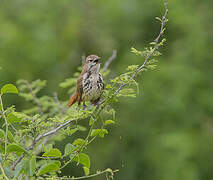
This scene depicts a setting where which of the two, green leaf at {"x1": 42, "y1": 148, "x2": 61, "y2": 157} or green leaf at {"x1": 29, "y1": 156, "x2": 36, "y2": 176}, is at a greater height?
green leaf at {"x1": 42, "y1": 148, "x2": 61, "y2": 157}

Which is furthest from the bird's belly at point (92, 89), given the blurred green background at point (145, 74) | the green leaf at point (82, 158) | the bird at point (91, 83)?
the blurred green background at point (145, 74)

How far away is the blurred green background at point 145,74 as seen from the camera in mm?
10242

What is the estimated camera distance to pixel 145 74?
11.0 metres

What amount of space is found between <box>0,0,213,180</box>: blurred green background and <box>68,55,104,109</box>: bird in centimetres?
607

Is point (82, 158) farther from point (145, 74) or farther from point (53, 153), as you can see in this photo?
point (145, 74)

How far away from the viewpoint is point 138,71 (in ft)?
6.91

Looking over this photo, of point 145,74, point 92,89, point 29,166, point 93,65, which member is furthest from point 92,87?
point 145,74

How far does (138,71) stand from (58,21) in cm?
1082

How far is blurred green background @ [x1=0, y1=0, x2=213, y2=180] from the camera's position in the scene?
10242mm

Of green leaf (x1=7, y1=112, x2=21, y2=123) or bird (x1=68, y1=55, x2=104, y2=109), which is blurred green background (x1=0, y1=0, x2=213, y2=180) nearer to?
bird (x1=68, y1=55, x2=104, y2=109)

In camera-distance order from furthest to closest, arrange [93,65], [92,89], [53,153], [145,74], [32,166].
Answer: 1. [145,74]
2. [93,65]
3. [92,89]
4. [53,153]
5. [32,166]

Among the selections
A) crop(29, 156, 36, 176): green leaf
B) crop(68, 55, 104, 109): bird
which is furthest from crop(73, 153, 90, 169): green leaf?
crop(68, 55, 104, 109): bird

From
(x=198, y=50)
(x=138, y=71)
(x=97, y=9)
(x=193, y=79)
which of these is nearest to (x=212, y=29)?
(x=198, y=50)

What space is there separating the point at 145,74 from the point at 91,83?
24.4ft
